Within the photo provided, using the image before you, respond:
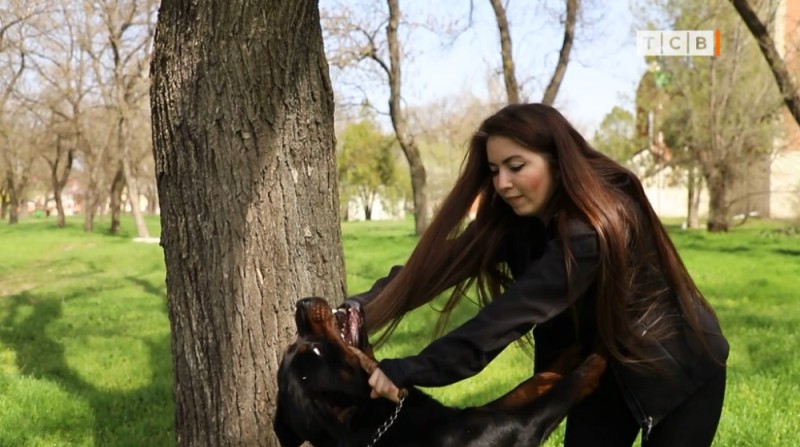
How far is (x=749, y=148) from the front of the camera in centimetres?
2927

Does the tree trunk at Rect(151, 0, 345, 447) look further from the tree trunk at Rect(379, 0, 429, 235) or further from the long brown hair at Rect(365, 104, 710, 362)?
the tree trunk at Rect(379, 0, 429, 235)

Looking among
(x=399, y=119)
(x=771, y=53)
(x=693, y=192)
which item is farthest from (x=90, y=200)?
(x=771, y=53)

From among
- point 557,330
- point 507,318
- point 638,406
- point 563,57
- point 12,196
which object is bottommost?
point 638,406

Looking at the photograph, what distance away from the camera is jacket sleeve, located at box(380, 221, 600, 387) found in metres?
2.25

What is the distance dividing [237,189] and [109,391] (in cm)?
429

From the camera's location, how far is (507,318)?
91.0 inches

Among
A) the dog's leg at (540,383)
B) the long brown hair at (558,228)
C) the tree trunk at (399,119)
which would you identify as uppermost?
the tree trunk at (399,119)

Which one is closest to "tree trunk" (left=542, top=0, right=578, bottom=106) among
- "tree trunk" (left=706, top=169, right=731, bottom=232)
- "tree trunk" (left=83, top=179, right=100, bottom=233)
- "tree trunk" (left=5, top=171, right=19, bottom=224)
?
"tree trunk" (left=706, top=169, right=731, bottom=232)

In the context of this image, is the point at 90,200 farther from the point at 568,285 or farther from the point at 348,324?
the point at 568,285

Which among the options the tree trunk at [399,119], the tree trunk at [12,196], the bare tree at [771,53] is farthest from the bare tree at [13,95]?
the bare tree at [771,53]

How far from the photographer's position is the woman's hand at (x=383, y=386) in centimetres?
218

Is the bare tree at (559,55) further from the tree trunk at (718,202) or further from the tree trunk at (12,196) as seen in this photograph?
the tree trunk at (12,196)

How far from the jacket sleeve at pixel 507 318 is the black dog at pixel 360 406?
0.14 meters

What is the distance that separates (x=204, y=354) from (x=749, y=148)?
95.6ft
